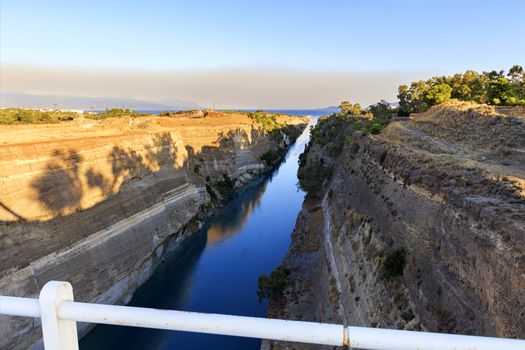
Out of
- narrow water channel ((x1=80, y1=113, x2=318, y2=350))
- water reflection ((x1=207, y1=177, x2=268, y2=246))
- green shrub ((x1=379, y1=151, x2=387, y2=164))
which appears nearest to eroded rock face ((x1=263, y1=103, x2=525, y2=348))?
green shrub ((x1=379, y1=151, x2=387, y2=164))

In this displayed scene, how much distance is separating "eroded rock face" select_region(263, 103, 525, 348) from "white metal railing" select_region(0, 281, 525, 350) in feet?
22.1

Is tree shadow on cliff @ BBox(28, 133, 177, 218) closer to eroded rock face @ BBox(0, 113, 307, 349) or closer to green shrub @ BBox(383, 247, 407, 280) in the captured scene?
eroded rock face @ BBox(0, 113, 307, 349)

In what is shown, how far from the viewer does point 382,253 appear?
46.0ft

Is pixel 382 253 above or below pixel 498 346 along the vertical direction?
below

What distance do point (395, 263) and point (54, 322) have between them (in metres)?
12.3

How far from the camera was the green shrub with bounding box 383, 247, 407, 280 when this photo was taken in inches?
481

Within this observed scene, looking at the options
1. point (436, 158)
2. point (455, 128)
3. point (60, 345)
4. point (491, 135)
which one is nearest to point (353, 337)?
point (60, 345)

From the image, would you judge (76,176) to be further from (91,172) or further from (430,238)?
(430,238)

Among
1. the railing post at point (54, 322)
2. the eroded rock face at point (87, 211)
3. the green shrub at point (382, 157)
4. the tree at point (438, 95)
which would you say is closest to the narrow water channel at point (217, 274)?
the eroded rock face at point (87, 211)

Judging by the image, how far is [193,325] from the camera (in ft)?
6.80

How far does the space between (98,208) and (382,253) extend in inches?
732

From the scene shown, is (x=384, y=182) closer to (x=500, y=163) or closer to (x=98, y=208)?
(x=500, y=163)

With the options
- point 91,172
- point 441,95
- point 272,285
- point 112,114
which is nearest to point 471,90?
point 441,95

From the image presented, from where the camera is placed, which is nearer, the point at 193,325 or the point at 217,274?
the point at 193,325
